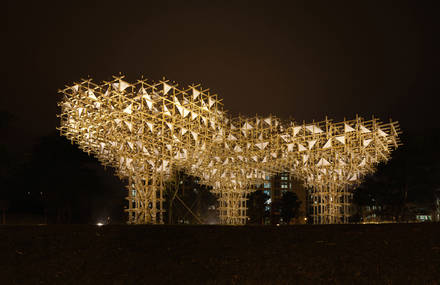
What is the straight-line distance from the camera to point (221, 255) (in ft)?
36.9

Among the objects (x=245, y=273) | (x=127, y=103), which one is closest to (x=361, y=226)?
(x=245, y=273)

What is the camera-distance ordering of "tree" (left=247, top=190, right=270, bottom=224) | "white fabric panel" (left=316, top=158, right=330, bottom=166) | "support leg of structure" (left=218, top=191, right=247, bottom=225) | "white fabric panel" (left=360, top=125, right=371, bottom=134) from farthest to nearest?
"tree" (left=247, top=190, right=270, bottom=224) → "support leg of structure" (left=218, top=191, right=247, bottom=225) → "white fabric panel" (left=316, top=158, right=330, bottom=166) → "white fabric panel" (left=360, top=125, right=371, bottom=134)

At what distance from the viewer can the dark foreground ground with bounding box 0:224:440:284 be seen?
996cm

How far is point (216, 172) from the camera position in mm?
30375

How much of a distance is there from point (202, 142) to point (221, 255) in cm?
1353

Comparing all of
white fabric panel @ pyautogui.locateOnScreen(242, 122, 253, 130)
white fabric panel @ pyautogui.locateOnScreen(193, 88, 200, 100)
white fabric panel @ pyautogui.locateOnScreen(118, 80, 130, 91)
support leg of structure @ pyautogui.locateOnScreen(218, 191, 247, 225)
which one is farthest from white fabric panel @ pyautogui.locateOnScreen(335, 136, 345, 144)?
white fabric panel @ pyautogui.locateOnScreen(118, 80, 130, 91)

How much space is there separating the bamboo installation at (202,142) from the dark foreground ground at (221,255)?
8004 mm

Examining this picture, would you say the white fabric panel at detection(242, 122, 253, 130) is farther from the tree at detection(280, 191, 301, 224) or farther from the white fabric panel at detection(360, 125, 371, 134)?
the tree at detection(280, 191, 301, 224)

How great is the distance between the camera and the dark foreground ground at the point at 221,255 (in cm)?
996

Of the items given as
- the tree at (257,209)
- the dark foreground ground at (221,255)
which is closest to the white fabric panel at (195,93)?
the dark foreground ground at (221,255)

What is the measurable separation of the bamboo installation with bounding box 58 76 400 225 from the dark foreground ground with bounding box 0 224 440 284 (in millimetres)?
8004

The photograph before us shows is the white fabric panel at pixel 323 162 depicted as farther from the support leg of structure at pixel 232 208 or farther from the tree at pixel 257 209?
the tree at pixel 257 209

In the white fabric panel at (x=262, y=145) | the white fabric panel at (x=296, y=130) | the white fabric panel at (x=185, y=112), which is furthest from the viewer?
the white fabric panel at (x=262, y=145)

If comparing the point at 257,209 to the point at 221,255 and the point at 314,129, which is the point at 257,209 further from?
the point at 221,255
